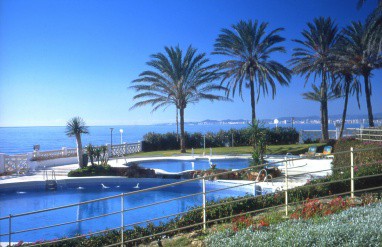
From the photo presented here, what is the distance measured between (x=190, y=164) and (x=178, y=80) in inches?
323

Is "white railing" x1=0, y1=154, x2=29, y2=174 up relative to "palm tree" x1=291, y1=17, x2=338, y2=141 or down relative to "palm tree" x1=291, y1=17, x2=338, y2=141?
down

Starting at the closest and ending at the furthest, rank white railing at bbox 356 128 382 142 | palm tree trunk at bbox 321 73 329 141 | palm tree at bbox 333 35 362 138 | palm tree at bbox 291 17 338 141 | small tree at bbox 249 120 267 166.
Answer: white railing at bbox 356 128 382 142
small tree at bbox 249 120 267 166
palm tree at bbox 333 35 362 138
palm tree at bbox 291 17 338 141
palm tree trunk at bbox 321 73 329 141

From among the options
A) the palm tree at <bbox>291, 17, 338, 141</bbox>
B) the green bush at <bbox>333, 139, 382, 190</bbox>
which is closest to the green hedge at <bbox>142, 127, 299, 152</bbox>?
the palm tree at <bbox>291, 17, 338, 141</bbox>

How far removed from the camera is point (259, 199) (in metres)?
7.84

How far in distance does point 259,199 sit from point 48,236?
5.48 metres

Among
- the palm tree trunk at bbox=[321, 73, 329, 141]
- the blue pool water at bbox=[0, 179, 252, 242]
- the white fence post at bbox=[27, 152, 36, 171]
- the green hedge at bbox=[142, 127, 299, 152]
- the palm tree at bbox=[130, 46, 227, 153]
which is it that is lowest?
the blue pool water at bbox=[0, 179, 252, 242]

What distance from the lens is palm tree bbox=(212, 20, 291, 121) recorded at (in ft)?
85.9

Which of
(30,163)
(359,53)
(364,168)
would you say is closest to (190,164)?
(30,163)

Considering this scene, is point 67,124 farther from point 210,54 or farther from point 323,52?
point 323,52

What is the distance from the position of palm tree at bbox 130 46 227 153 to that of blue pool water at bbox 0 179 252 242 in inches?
480

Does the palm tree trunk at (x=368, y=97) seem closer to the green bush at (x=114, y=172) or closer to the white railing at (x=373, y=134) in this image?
the white railing at (x=373, y=134)

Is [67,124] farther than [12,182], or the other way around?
[67,124]

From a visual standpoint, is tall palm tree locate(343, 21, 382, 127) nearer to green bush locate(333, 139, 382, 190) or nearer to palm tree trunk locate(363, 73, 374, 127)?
palm tree trunk locate(363, 73, 374, 127)

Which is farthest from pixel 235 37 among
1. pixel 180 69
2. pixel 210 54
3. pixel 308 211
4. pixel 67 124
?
pixel 308 211
